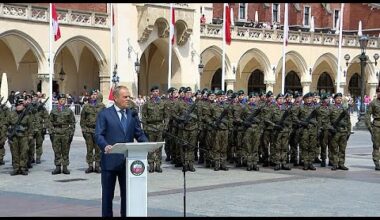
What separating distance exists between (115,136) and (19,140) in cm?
736

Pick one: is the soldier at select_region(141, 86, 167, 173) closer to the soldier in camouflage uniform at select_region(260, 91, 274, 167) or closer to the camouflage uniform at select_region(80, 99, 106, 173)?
the camouflage uniform at select_region(80, 99, 106, 173)

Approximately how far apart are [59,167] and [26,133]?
3.56 feet

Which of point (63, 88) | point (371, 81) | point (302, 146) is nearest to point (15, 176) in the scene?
point (302, 146)

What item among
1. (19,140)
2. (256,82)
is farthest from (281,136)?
(256,82)

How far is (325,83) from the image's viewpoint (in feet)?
194

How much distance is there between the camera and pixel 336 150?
631 inches

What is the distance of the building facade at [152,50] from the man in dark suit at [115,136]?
27866 millimetres

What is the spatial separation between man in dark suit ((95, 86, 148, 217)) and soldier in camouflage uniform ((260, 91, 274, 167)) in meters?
8.10

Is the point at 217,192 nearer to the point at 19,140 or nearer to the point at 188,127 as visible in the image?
the point at 188,127

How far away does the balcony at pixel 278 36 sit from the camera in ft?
150

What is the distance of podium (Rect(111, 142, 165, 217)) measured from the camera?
24.1 ft

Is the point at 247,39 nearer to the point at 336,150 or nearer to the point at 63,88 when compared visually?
the point at 63,88

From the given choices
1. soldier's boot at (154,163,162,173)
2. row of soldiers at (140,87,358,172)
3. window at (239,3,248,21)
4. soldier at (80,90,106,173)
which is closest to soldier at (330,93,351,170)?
row of soldiers at (140,87,358,172)

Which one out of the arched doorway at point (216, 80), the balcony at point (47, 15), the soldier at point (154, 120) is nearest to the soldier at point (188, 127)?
the soldier at point (154, 120)
